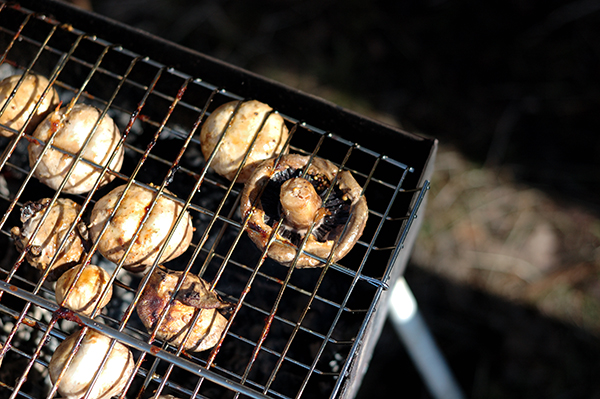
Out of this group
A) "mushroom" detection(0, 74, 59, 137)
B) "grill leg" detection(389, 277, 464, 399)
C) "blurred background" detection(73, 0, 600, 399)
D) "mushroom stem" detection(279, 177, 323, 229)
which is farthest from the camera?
"blurred background" detection(73, 0, 600, 399)

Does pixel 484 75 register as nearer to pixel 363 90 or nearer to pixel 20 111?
pixel 363 90

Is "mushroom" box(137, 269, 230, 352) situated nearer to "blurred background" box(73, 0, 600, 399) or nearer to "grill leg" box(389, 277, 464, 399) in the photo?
"grill leg" box(389, 277, 464, 399)

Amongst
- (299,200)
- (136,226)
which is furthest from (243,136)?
(136,226)

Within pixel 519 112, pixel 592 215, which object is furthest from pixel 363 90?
pixel 592 215

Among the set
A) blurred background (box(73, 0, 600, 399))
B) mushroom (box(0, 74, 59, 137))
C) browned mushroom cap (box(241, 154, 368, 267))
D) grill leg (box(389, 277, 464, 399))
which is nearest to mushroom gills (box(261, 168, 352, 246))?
browned mushroom cap (box(241, 154, 368, 267))

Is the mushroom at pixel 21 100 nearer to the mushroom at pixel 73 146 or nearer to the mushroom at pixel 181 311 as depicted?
the mushroom at pixel 73 146

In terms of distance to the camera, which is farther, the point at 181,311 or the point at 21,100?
A: the point at 21,100

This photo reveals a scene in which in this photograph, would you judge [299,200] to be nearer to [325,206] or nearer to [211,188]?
[325,206]
